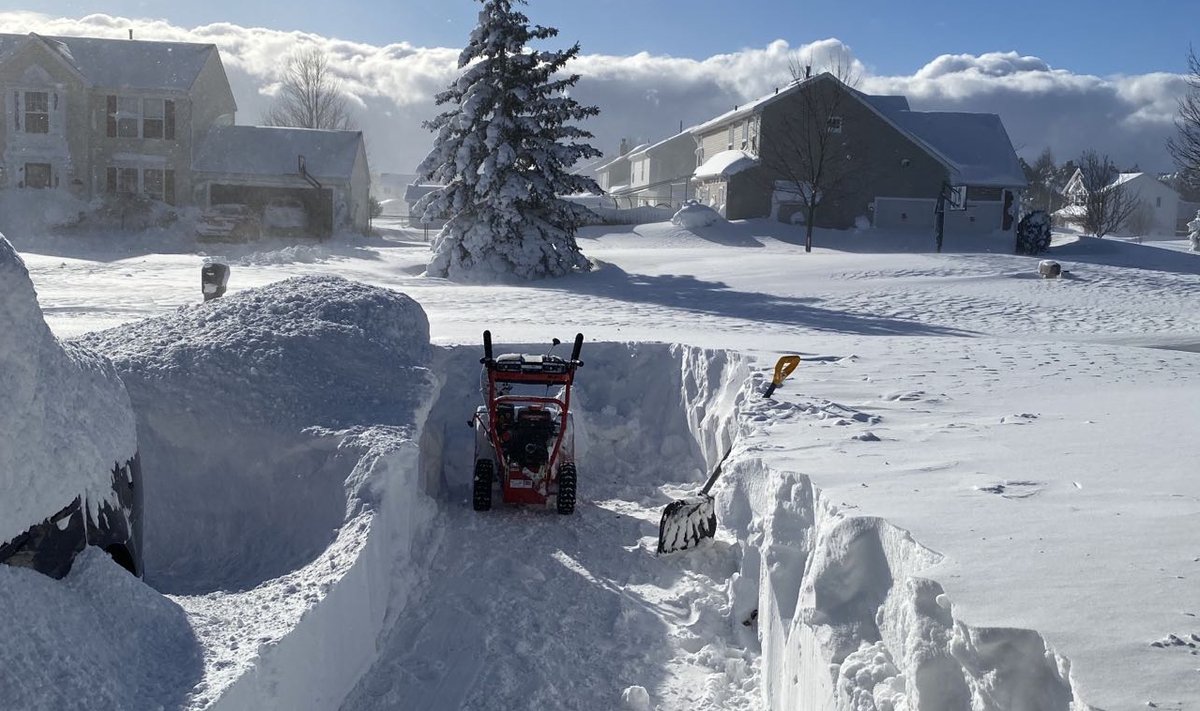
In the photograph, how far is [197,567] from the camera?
6.59 m

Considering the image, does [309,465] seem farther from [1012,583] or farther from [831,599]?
[1012,583]

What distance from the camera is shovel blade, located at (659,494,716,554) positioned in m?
8.35

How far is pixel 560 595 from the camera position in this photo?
7605 mm

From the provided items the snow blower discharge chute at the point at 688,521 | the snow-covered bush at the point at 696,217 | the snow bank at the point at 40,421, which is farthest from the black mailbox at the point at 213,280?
the snow-covered bush at the point at 696,217

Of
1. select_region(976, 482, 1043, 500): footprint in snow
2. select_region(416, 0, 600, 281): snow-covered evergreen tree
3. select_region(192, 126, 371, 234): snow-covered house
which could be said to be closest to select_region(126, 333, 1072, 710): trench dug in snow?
select_region(976, 482, 1043, 500): footprint in snow

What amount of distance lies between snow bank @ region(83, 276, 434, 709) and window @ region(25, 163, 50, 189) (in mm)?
36697

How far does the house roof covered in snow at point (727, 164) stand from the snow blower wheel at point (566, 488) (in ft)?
107

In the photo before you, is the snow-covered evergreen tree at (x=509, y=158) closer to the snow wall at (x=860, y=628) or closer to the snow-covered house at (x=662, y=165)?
the snow wall at (x=860, y=628)

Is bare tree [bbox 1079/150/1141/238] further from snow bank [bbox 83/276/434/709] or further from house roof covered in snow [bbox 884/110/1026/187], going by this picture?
snow bank [bbox 83/276/434/709]

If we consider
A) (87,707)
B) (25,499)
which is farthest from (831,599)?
(25,499)

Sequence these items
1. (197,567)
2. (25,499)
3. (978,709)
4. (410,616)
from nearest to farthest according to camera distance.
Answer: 1. (978,709)
2. (25,499)
3. (197,567)
4. (410,616)

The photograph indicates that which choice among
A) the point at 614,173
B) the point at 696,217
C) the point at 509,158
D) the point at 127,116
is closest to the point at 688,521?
the point at 509,158

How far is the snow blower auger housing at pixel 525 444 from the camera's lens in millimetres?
9516

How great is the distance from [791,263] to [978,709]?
86.8 ft
